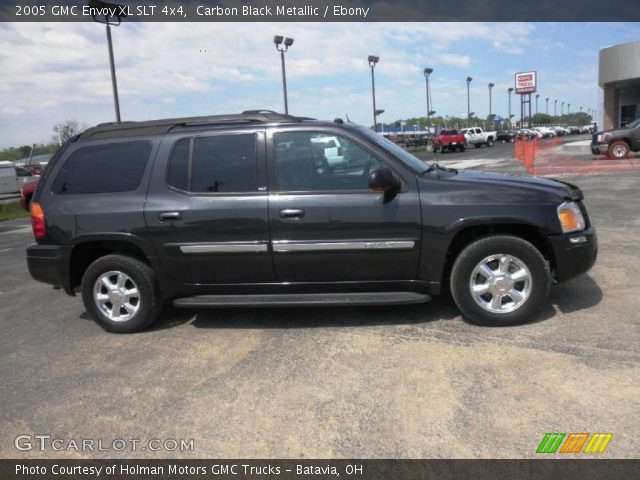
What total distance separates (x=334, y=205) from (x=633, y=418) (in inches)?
97.6

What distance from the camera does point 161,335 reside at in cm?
473

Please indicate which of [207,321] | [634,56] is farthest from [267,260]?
[634,56]

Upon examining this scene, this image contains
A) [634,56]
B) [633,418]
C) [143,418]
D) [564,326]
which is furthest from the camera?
[634,56]

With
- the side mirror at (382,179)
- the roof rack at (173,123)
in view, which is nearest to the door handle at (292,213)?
the side mirror at (382,179)

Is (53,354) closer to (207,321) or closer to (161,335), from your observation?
(161,335)

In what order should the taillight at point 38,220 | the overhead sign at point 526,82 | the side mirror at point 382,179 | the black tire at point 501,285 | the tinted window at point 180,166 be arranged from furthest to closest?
the overhead sign at point 526,82 < the taillight at point 38,220 < the tinted window at point 180,166 < the black tire at point 501,285 < the side mirror at point 382,179

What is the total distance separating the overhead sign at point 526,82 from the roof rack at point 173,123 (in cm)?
5490

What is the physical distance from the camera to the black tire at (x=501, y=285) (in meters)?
4.20

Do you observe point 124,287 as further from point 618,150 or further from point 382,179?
point 618,150

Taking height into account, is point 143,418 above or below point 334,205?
below

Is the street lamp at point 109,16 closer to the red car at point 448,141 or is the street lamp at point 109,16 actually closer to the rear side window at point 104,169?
the rear side window at point 104,169

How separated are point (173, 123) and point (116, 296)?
1.67 metres

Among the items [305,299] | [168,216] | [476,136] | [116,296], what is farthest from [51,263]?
[476,136]

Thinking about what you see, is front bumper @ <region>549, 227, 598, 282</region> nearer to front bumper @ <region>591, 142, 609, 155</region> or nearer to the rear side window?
the rear side window
